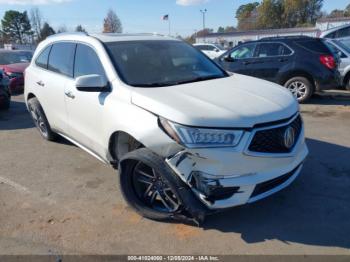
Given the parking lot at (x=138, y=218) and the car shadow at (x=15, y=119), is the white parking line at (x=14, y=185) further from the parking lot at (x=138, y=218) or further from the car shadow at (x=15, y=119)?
the car shadow at (x=15, y=119)

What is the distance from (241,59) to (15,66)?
815cm

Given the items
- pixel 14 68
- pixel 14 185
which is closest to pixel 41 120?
pixel 14 185

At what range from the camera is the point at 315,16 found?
291 feet

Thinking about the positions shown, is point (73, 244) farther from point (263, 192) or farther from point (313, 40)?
point (313, 40)

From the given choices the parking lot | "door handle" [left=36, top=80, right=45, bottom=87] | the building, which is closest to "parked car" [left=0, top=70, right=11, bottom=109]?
"door handle" [left=36, top=80, right=45, bottom=87]

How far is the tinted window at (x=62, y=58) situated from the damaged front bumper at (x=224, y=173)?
8.07 ft

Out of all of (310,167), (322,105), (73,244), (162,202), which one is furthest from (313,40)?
(73,244)

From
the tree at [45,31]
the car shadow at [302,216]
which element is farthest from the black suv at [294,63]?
the tree at [45,31]

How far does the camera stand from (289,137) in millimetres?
3303

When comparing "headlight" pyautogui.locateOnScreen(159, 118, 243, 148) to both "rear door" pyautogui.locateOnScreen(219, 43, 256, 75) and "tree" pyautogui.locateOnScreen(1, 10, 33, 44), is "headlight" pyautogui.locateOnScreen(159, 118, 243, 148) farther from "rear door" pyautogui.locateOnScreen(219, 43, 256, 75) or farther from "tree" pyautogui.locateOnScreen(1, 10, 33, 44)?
"tree" pyautogui.locateOnScreen(1, 10, 33, 44)

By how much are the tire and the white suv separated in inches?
180

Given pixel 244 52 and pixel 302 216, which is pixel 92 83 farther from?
pixel 244 52

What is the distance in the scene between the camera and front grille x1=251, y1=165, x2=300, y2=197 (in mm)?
3148

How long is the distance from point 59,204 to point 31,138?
9.80 ft
